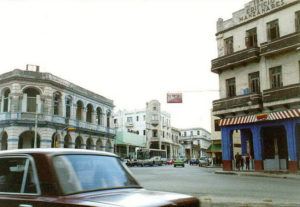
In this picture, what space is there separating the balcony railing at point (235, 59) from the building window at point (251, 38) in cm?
119

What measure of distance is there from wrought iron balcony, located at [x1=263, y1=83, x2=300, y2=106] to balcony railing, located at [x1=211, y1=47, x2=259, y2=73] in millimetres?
3088

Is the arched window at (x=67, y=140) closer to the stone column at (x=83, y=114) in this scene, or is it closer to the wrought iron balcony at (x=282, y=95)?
the stone column at (x=83, y=114)

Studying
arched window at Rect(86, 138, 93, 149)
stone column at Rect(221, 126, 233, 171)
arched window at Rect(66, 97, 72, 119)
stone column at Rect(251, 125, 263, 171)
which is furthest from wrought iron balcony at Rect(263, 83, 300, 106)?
arched window at Rect(86, 138, 93, 149)

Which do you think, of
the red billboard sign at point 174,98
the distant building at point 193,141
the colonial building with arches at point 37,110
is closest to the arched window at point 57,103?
the colonial building with arches at point 37,110

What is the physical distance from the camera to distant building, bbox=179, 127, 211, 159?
109562 mm

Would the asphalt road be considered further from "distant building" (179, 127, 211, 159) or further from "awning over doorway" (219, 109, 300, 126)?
"distant building" (179, 127, 211, 159)

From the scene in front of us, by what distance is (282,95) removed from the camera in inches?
869

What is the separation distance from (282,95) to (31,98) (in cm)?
2522

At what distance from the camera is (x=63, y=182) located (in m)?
3.18

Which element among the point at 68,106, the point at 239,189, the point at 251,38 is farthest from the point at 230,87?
the point at 68,106

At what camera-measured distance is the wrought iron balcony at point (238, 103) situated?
24.0 metres

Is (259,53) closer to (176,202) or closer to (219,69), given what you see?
(219,69)

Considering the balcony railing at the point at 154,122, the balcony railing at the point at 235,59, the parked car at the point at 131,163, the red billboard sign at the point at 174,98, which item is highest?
the balcony railing at the point at 235,59

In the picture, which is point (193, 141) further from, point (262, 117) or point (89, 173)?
point (89, 173)
